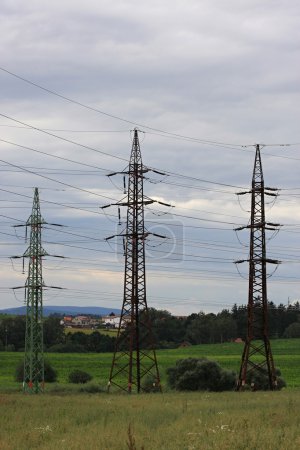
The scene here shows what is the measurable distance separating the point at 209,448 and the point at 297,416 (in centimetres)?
878

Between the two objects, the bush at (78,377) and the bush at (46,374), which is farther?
the bush at (46,374)

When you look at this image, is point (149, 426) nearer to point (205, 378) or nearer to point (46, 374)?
point (205, 378)

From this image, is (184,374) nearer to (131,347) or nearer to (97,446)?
(131,347)

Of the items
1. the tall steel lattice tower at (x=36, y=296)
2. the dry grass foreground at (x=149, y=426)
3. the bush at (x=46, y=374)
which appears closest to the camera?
the dry grass foreground at (x=149, y=426)

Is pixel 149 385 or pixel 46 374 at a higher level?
pixel 149 385

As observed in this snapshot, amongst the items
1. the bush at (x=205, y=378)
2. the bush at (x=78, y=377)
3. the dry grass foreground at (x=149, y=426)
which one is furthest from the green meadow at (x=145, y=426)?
the bush at (x=78, y=377)

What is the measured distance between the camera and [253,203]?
5503 centimetres

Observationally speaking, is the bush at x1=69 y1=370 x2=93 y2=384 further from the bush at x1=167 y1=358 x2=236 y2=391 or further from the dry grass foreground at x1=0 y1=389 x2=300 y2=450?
the dry grass foreground at x1=0 y1=389 x2=300 y2=450

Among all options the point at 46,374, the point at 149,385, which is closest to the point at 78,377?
the point at 46,374

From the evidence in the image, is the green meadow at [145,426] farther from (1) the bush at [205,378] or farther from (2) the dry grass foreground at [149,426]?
(1) the bush at [205,378]

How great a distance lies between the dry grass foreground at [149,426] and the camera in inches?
802

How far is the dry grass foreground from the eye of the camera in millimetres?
20375

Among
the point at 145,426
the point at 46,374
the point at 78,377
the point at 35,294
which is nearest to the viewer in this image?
the point at 145,426

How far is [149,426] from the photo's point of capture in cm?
2608
